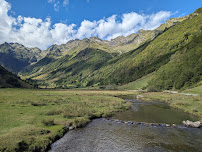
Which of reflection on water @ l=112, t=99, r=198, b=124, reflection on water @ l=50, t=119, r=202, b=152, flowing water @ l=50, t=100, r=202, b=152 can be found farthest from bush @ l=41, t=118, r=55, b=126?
reflection on water @ l=112, t=99, r=198, b=124

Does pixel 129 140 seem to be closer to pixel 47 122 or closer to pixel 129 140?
pixel 129 140

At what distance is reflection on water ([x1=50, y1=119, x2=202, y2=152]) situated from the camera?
20731 millimetres

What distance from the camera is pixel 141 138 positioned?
24734 mm

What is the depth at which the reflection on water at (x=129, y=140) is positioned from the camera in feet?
68.0

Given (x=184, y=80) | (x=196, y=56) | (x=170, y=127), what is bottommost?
(x=170, y=127)

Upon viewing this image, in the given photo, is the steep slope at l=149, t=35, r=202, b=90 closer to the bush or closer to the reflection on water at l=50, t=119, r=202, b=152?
the reflection on water at l=50, t=119, r=202, b=152

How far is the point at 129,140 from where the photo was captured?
23.8 metres

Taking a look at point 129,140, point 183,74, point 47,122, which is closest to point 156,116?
point 129,140

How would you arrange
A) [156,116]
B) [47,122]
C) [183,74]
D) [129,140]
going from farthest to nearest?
[183,74] < [156,116] < [47,122] < [129,140]

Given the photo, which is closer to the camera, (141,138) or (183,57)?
(141,138)

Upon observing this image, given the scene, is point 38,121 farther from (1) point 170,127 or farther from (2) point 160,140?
(1) point 170,127

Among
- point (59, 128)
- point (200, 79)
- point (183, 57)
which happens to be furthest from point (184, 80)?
point (59, 128)

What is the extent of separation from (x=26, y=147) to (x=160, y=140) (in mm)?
21818

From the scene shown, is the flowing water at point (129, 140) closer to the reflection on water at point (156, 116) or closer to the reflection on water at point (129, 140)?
the reflection on water at point (129, 140)
